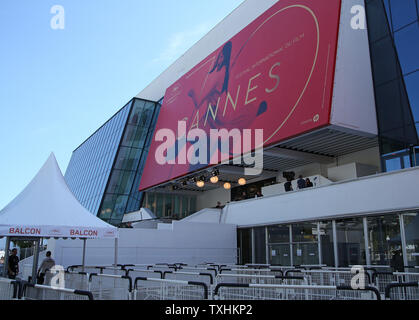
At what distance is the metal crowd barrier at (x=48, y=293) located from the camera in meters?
5.22

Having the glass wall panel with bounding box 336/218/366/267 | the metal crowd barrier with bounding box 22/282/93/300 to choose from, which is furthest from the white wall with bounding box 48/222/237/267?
the metal crowd barrier with bounding box 22/282/93/300

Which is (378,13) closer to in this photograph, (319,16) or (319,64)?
(319,16)

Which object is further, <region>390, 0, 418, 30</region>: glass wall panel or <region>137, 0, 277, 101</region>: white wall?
<region>137, 0, 277, 101</region>: white wall

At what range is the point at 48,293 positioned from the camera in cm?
570

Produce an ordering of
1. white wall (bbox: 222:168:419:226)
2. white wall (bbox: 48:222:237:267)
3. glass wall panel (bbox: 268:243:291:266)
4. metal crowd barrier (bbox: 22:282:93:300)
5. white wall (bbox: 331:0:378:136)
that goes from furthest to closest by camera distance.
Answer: glass wall panel (bbox: 268:243:291:266), white wall (bbox: 48:222:237:267), white wall (bbox: 331:0:378:136), white wall (bbox: 222:168:419:226), metal crowd barrier (bbox: 22:282:93:300)

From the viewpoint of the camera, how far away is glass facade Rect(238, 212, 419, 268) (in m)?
13.8

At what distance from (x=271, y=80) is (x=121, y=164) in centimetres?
1698

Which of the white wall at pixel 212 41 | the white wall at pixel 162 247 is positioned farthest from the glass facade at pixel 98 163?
the white wall at pixel 162 247

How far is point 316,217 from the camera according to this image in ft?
55.5

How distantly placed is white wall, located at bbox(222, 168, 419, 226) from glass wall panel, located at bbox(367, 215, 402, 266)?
534mm

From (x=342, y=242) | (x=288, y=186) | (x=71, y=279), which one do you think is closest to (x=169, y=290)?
(x=71, y=279)

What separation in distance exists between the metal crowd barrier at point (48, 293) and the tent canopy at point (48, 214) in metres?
3.88

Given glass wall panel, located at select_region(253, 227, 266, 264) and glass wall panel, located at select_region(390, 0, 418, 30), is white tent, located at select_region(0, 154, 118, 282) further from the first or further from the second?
glass wall panel, located at select_region(390, 0, 418, 30)
